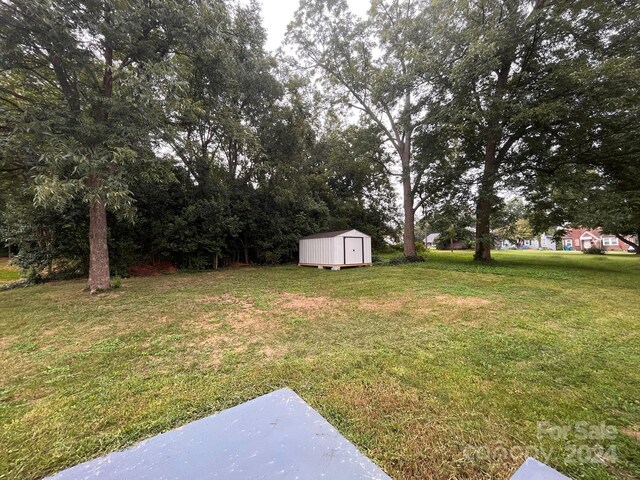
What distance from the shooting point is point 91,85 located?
6.47 m

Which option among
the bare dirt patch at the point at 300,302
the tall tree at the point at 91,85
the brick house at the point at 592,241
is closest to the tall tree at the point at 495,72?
the bare dirt patch at the point at 300,302

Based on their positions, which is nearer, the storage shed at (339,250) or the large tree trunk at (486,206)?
the large tree trunk at (486,206)

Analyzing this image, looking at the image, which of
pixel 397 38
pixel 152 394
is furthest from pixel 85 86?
pixel 397 38

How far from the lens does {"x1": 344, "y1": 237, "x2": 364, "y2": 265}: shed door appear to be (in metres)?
11.0

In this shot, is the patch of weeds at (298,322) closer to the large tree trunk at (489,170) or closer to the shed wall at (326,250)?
the shed wall at (326,250)

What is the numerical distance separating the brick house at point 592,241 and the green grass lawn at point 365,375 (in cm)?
3271

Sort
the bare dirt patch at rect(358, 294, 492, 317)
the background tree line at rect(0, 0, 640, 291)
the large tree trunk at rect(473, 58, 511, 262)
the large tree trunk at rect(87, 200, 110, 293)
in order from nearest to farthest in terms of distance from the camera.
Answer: the bare dirt patch at rect(358, 294, 492, 317), the background tree line at rect(0, 0, 640, 291), the large tree trunk at rect(87, 200, 110, 293), the large tree trunk at rect(473, 58, 511, 262)

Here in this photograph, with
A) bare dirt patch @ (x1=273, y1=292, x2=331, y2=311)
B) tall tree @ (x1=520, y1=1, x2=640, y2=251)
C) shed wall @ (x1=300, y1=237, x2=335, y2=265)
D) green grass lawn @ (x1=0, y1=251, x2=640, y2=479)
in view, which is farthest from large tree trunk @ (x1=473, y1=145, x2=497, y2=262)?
bare dirt patch @ (x1=273, y1=292, x2=331, y2=311)

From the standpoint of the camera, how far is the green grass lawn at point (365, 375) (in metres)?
1.50

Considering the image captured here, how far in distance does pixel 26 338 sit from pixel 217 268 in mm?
8387

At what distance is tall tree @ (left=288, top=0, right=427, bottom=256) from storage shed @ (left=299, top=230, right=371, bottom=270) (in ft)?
9.82

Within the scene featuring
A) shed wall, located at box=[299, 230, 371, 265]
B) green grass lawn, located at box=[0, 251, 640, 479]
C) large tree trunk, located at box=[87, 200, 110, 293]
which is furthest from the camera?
shed wall, located at box=[299, 230, 371, 265]

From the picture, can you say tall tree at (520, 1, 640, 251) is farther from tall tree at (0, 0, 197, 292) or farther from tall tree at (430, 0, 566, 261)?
tall tree at (0, 0, 197, 292)

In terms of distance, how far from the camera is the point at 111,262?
9430 mm
